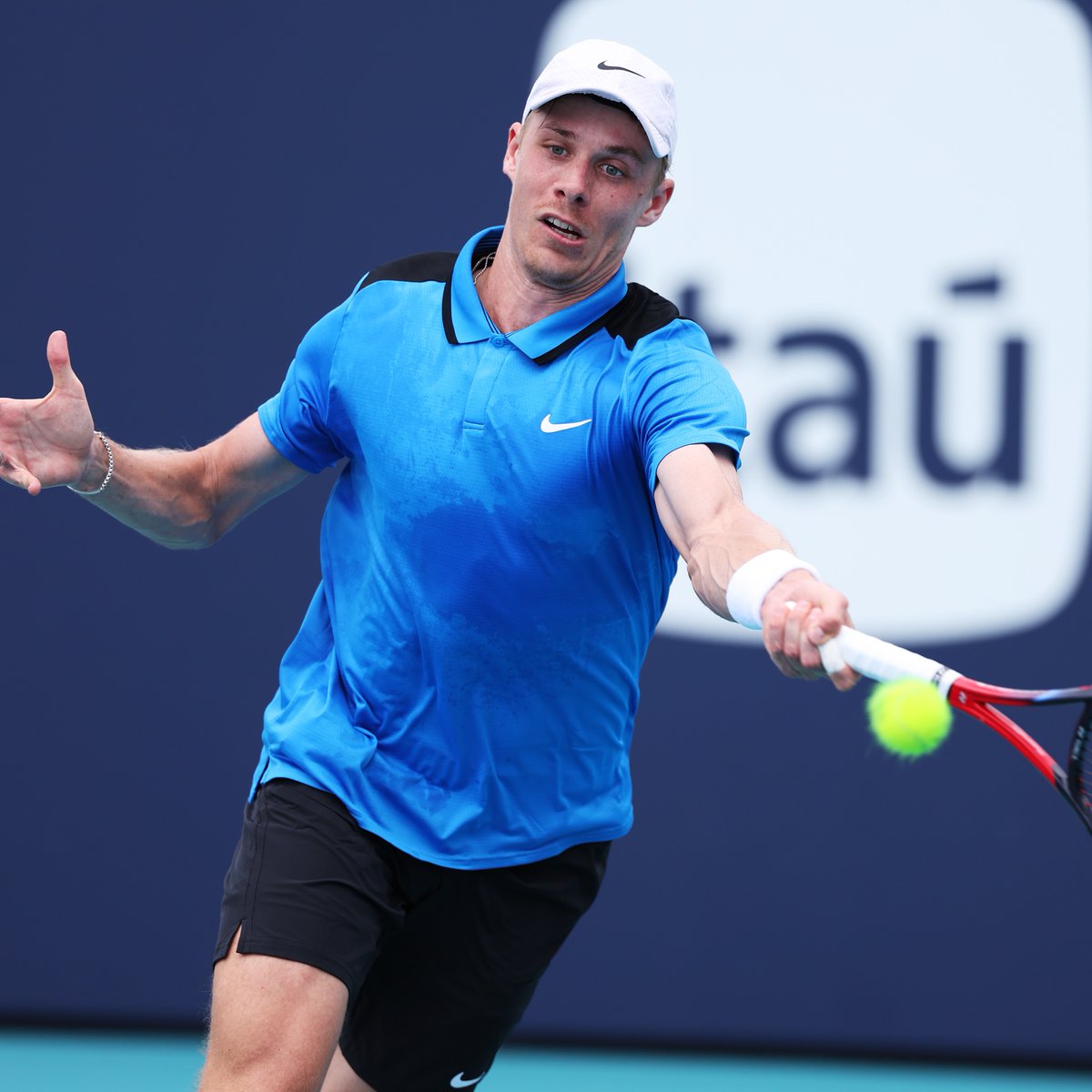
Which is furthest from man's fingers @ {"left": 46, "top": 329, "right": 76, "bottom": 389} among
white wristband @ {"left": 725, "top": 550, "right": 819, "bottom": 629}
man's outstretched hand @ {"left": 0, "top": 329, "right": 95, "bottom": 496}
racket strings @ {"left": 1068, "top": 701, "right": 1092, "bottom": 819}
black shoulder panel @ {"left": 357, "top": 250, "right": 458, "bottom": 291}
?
racket strings @ {"left": 1068, "top": 701, "right": 1092, "bottom": 819}

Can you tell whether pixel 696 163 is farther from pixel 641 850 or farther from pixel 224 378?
pixel 641 850

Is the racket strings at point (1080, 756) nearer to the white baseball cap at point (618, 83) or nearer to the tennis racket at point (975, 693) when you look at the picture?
the tennis racket at point (975, 693)

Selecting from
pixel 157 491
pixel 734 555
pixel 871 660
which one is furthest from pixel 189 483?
pixel 871 660

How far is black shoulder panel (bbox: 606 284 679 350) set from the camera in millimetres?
2086

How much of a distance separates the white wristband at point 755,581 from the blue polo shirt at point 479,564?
0.40m

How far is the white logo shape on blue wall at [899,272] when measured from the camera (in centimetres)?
354

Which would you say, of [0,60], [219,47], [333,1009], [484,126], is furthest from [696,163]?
[333,1009]

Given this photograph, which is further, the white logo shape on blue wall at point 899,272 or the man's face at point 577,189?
the white logo shape on blue wall at point 899,272

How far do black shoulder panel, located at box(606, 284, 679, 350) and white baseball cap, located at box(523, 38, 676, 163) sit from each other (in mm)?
196

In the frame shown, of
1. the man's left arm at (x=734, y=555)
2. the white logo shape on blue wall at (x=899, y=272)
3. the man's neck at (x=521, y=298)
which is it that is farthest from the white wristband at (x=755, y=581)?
the white logo shape on blue wall at (x=899, y=272)

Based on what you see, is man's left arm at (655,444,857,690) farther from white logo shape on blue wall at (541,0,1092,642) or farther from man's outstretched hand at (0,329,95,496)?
white logo shape on blue wall at (541,0,1092,642)

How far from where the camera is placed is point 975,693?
60.6 inches

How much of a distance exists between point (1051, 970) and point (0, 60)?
328 centimetres

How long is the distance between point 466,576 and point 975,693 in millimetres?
772
